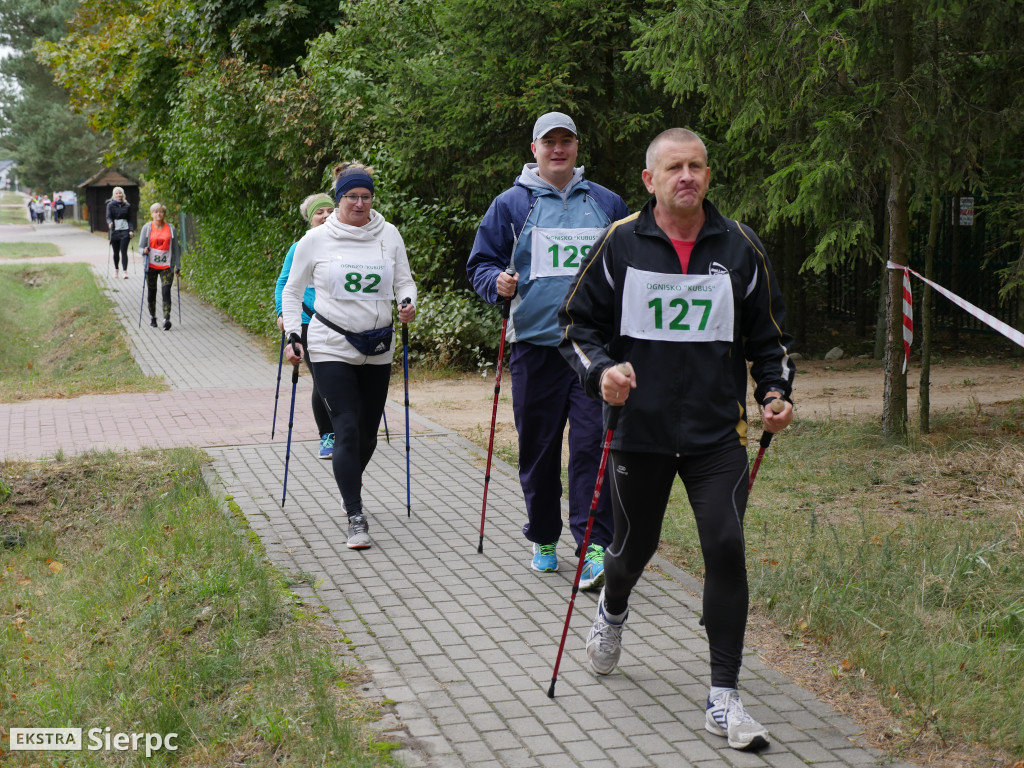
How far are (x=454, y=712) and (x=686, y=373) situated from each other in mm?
1553

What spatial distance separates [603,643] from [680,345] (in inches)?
51.2

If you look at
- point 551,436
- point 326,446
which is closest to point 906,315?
point 551,436

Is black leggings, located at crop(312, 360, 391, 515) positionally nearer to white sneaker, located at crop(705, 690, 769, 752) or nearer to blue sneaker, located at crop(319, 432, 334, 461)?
blue sneaker, located at crop(319, 432, 334, 461)

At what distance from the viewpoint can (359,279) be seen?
22.1 feet

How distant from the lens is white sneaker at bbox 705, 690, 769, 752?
3947 millimetres

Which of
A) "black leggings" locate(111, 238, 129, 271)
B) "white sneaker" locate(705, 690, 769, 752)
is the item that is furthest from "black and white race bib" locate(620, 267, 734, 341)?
"black leggings" locate(111, 238, 129, 271)

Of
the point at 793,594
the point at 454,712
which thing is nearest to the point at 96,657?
the point at 454,712

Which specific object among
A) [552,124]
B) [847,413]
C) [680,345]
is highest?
[552,124]

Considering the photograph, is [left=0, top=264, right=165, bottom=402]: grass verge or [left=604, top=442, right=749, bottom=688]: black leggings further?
[left=0, top=264, right=165, bottom=402]: grass verge

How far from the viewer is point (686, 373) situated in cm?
410

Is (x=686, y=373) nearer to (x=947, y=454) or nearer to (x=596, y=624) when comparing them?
(x=596, y=624)

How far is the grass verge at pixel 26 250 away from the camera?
3956 cm

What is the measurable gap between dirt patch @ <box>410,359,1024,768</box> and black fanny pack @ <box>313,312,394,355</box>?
2.70m

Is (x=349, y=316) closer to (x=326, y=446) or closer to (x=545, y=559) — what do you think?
(x=545, y=559)
